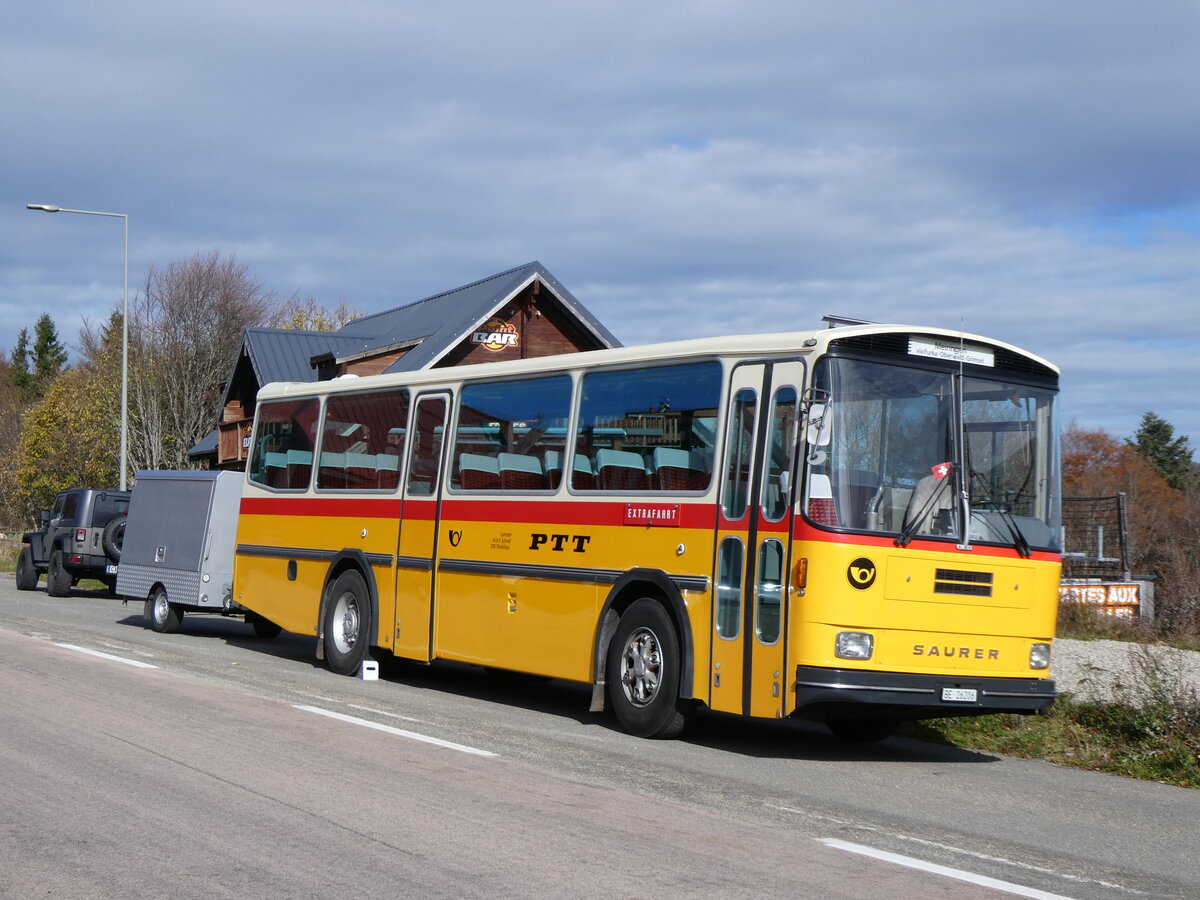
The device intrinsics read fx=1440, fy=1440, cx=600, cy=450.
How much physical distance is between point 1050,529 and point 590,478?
361 centimetres

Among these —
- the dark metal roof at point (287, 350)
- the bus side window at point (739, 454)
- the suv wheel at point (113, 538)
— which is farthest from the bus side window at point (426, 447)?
the dark metal roof at point (287, 350)

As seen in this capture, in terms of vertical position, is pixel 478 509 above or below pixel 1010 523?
above

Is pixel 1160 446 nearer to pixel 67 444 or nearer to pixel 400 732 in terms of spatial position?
pixel 67 444

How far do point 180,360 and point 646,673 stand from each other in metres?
54.6

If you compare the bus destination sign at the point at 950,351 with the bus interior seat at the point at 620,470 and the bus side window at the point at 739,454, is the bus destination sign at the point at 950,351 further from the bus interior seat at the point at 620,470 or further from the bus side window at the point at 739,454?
the bus interior seat at the point at 620,470

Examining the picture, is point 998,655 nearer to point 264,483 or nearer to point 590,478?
point 590,478

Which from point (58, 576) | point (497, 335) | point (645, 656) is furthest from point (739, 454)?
point (497, 335)

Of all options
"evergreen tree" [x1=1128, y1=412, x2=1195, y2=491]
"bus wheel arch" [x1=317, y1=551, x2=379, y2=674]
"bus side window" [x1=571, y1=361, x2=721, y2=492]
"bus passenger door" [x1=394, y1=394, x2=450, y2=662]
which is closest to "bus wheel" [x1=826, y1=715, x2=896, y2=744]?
A: "bus side window" [x1=571, y1=361, x2=721, y2=492]

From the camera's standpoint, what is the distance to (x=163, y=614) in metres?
20.2

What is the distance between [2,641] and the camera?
16844 mm

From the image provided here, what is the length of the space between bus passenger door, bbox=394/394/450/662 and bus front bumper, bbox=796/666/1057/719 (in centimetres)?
494

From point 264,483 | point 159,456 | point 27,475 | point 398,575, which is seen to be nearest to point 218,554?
point 264,483

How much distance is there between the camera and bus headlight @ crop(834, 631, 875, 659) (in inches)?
373

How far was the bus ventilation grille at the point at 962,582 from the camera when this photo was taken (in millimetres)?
9844
